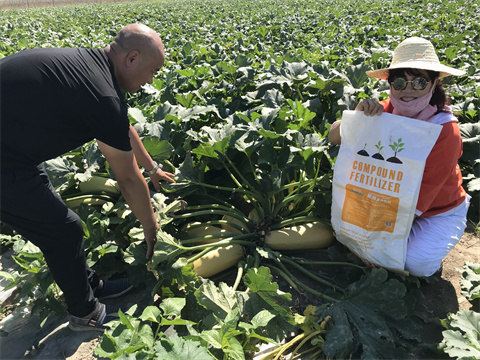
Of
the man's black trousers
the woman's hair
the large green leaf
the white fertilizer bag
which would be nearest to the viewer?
the large green leaf

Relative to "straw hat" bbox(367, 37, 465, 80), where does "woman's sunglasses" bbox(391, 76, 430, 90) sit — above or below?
below

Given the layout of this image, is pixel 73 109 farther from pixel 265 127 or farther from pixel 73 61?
pixel 265 127

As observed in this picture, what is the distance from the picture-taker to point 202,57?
6.94m

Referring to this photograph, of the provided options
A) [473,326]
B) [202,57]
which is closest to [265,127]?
[473,326]

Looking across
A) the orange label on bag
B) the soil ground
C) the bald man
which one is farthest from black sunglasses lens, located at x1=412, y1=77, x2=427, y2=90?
the bald man

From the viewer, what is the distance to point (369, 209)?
240 centimetres

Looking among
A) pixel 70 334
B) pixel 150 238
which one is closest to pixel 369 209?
pixel 150 238

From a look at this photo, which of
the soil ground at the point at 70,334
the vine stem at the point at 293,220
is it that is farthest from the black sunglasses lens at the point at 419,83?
the soil ground at the point at 70,334

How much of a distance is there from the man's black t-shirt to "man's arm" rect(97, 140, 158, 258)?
0.22 ft

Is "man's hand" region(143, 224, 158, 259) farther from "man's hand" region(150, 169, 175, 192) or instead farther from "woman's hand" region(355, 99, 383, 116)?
"woman's hand" region(355, 99, 383, 116)

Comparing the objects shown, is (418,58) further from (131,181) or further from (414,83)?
(131,181)

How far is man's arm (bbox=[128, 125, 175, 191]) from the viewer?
101 inches

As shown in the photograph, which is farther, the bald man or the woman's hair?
the woman's hair

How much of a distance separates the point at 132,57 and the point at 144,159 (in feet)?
2.66
